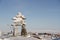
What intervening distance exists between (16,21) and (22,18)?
703 mm

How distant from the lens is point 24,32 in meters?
16.2

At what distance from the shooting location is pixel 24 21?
1675 cm

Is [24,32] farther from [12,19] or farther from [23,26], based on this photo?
[12,19]

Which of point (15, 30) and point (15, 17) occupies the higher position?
point (15, 17)

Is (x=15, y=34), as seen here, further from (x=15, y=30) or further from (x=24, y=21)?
(x=24, y=21)

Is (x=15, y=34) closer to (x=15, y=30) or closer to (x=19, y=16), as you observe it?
(x=15, y=30)

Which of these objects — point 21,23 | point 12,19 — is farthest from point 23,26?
point 12,19

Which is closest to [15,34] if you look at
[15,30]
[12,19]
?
[15,30]

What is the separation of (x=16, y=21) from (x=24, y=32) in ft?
4.62

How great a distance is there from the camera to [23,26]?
16.5 meters

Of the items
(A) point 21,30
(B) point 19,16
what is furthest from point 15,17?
(A) point 21,30

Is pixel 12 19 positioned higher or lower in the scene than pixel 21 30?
higher

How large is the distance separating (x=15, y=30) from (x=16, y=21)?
3.06 ft

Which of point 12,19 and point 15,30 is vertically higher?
point 12,19
